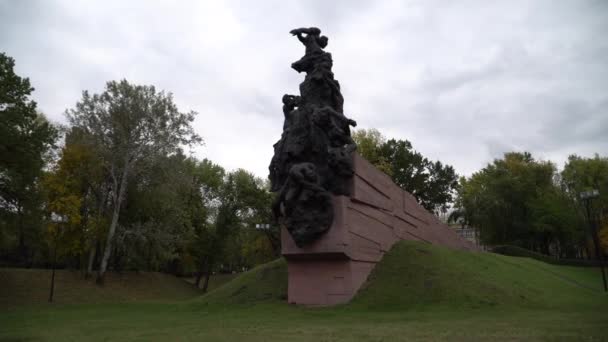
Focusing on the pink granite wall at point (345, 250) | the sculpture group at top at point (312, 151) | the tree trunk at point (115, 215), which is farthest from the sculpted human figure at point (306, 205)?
the tree trunk at point (115, 215)

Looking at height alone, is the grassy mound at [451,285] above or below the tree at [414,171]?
below

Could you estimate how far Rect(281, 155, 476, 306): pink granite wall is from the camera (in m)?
13.9

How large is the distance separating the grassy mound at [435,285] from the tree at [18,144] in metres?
11.1

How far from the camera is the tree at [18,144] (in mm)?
20219

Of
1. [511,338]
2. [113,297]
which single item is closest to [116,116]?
[113,297]

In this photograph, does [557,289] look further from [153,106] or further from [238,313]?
[153,106]

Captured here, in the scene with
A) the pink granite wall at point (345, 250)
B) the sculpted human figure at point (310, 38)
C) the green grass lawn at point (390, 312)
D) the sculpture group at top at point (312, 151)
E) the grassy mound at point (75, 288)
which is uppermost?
the sculpted human figure at point (310, 38)

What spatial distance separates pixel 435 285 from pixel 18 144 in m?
18.6

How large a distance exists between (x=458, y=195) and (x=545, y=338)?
44931mm

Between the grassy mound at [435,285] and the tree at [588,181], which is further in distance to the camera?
the tree at [588,181]

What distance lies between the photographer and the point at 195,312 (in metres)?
14.7

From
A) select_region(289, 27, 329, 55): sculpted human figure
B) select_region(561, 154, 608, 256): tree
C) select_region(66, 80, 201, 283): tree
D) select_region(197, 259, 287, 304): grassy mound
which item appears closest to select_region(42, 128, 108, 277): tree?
select_region(66, 80, 201, 283): tree

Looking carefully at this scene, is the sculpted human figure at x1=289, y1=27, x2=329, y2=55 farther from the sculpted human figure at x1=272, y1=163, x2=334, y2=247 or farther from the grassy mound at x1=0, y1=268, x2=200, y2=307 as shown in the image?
the grassy mound at x1=0, y1=268, x2=200, y2=307

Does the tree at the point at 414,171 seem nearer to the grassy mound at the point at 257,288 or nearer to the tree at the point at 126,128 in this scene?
the tree at the point at 126,128
